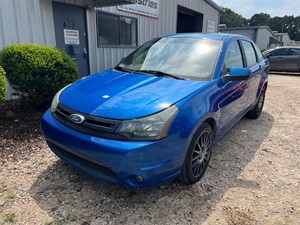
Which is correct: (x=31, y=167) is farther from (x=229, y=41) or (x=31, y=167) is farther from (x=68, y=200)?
(x=229, y=41)

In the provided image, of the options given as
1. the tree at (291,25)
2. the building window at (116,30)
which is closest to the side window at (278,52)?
the building window at (116,30)

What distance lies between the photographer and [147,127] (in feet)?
7.15

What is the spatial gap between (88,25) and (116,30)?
50.9 inches

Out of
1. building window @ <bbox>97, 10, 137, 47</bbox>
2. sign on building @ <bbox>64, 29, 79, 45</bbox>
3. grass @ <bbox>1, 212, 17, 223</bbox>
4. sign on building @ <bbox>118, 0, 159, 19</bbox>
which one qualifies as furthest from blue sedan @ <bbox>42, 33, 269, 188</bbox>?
sign on building @ <bbox>118, 0, 159, 19</bbox>

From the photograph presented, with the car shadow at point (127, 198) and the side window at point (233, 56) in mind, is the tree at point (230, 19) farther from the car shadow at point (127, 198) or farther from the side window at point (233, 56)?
the car shadow at point (127, 198)

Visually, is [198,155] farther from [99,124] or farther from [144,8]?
[144,8]

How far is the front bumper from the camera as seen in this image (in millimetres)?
2109

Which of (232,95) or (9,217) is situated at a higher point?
(232,95)

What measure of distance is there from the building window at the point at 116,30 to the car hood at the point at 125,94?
15.5 ft

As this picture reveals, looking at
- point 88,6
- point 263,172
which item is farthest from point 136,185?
point 88,6

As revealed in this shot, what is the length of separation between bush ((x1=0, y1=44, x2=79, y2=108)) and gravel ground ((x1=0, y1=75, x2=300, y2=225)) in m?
0.84

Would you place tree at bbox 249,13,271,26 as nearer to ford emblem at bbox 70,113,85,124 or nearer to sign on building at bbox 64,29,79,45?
sign on building at bbox 64,29,79,45

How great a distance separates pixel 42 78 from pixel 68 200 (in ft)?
8.41

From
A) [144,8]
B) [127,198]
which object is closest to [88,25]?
[144,8]
